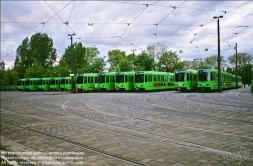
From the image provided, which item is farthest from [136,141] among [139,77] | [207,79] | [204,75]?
[139,77]

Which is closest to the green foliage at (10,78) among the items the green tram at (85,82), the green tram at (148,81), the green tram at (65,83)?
the green tram at (65,83)

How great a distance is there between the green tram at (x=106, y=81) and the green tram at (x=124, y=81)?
76.6 inches

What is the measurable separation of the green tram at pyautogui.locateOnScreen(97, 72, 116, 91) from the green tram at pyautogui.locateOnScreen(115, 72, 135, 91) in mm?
1947

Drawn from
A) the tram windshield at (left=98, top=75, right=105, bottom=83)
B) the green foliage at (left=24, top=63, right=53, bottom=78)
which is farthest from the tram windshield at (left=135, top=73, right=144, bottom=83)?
the green foliage at (left=24, top=63, right=53, bottom=78)

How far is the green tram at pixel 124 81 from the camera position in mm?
34125

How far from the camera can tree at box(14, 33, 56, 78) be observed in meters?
67.5

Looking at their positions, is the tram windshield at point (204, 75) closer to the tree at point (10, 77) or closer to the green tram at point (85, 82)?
the green tram at point (85, 82)

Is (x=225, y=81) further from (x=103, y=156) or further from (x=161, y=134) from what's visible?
(x=103, y=156)

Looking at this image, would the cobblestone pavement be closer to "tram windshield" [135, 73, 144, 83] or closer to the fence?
"tram windshield" [135, 73, 144, 83]

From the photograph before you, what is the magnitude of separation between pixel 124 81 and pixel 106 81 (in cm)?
342

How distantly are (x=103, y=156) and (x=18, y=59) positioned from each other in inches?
2900

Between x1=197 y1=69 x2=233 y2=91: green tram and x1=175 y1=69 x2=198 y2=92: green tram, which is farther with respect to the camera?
x1=175 y1=69 x2=198 y2=92: green tram

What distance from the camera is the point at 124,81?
3416cm

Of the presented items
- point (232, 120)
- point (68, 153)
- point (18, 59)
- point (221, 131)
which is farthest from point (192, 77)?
point (18, 59)
